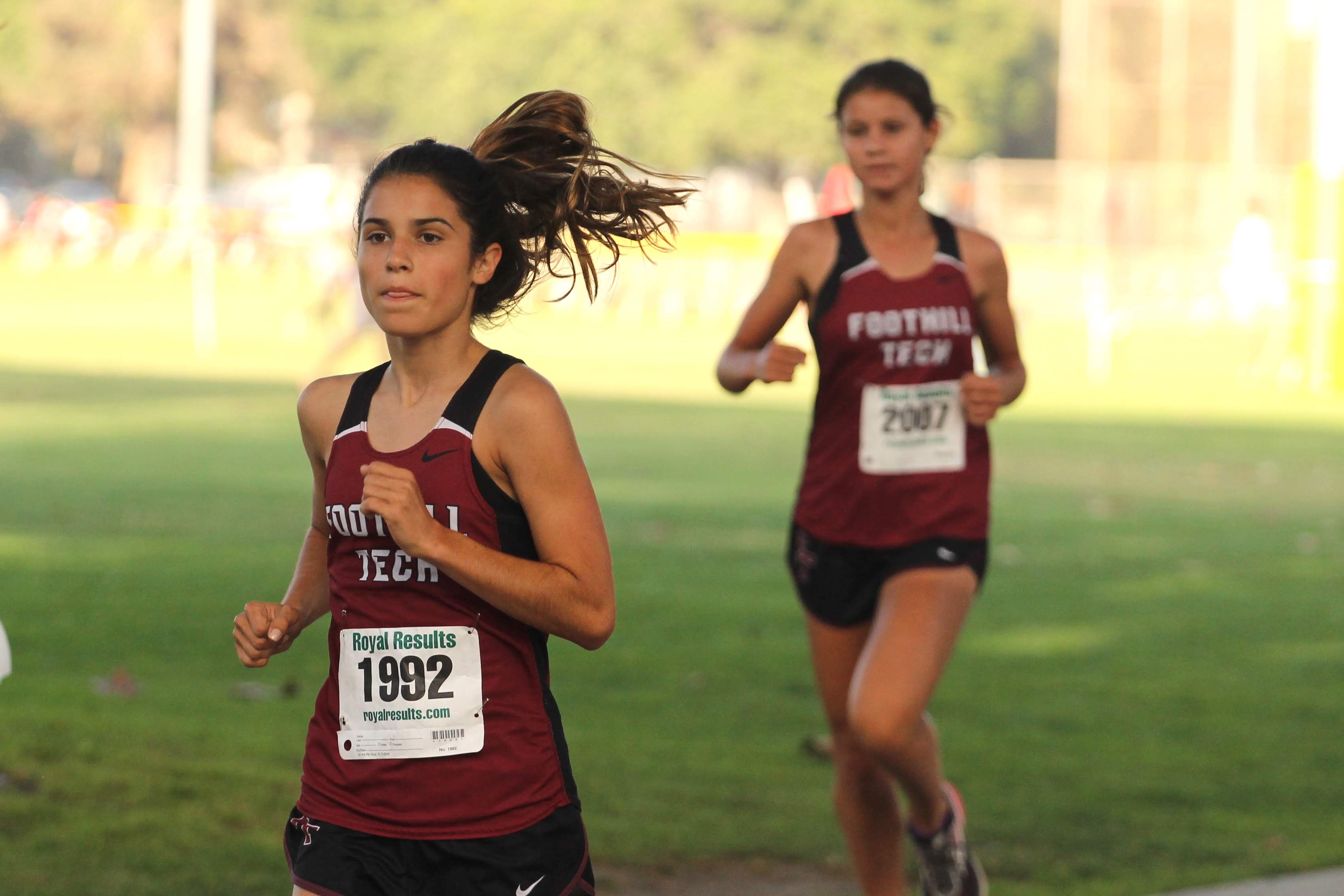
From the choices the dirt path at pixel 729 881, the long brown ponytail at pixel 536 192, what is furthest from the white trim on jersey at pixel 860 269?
the dirt path at pixel 729 881

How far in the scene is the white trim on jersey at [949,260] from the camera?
537cm

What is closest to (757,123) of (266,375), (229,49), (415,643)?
(229,49)

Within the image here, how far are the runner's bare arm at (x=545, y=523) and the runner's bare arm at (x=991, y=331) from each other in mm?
2107

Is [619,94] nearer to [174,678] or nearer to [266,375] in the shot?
[266,375]

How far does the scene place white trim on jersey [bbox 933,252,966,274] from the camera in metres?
5.37

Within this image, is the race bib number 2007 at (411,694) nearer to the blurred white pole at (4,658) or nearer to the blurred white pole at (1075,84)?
the blurred white pole at (4,658)

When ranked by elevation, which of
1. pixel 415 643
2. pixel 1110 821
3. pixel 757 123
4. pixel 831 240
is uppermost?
pixel 757 123

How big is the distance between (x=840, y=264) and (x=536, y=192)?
1.82 meters

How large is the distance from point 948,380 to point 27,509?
27.1ft

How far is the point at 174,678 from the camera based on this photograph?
782cm

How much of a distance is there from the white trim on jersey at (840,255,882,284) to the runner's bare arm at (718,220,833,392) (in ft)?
0.33

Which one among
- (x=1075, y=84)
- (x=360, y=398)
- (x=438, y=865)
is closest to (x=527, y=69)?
(x=1075, y=84)

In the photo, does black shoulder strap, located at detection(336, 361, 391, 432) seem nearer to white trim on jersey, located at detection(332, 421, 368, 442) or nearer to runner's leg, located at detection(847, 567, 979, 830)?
white trim on jersey, located at detection(332, 421, 368, 442)

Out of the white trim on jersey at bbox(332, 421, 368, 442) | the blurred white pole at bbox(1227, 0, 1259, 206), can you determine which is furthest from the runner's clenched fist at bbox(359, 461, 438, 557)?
the blurred white pole at bbox(1227, 0, 1259, 206)
